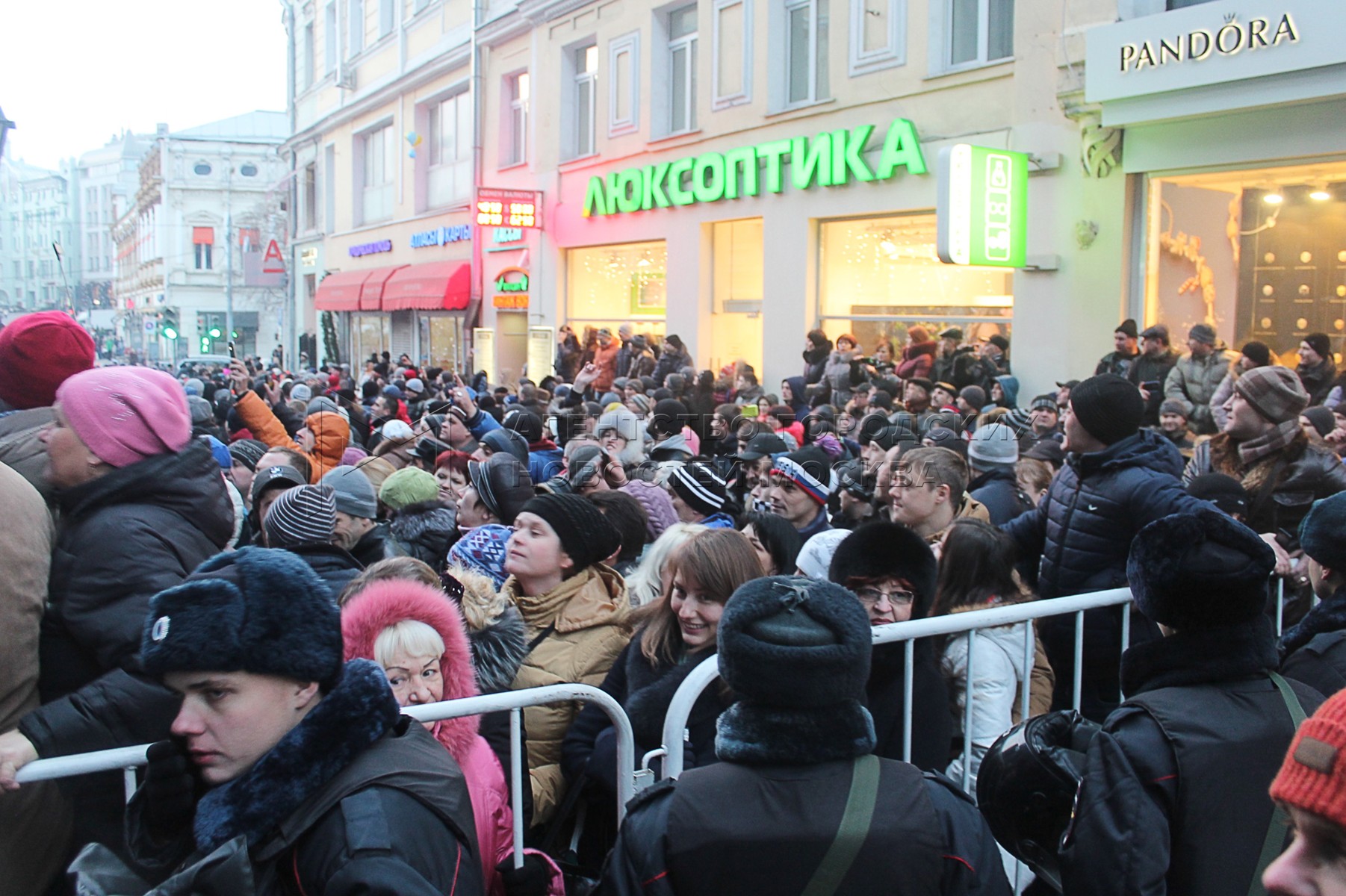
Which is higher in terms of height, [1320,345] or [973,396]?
[1320,345]

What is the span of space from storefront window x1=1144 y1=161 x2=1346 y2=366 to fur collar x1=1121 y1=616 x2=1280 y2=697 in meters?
9.50

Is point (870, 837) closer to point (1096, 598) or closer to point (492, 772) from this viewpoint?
point (492, 772)

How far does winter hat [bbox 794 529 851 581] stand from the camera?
182 inches

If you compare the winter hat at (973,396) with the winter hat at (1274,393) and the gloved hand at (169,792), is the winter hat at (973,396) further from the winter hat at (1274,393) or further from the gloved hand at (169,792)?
the gloved hand at (169,792)

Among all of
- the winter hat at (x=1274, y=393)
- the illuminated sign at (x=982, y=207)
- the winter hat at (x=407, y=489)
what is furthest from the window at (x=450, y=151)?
the winter hat at (x=1274, y=393)

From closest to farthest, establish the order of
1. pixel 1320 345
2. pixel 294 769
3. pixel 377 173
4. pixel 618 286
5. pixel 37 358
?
pixel 294 769 < pixel 37 358 < pixel 1320 345 < pixel 618 286 < pixel 377 173

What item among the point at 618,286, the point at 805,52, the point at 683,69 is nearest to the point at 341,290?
the point at 618,286

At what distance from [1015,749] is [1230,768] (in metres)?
0.46

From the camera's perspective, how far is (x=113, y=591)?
8.71ft

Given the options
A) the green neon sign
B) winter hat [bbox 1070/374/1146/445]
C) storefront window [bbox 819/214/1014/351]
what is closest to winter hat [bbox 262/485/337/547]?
winter hat [bbox 1070/374/1146/445]

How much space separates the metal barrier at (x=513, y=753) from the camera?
93.9 inches

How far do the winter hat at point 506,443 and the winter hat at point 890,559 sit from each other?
→ 3.90 m

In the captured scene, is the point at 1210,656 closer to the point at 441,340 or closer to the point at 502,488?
the point at 502,488

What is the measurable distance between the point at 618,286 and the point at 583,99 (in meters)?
3.96
